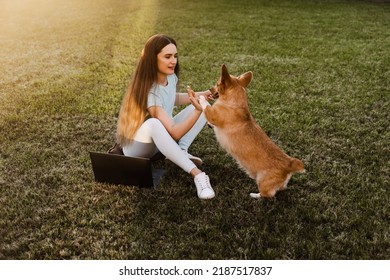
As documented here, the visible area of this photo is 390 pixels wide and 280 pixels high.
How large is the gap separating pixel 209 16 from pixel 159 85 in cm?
872

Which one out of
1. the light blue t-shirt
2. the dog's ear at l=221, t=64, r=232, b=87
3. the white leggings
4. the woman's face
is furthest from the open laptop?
the dog's ear at l=221, t=64, r=232, b=87

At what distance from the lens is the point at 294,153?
160 inches

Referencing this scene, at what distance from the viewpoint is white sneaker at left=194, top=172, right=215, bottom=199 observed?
128 inches

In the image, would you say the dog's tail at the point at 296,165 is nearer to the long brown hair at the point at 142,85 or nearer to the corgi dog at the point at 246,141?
the corgi dog at the point at 246,141

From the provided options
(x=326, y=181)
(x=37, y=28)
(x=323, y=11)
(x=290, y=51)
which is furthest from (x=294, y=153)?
(x=323, y=11)

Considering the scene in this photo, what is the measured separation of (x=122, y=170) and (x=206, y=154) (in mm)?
1040

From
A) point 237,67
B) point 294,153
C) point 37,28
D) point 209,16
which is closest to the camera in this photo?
point 294,153

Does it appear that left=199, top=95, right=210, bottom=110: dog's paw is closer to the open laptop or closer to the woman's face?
the woman's face

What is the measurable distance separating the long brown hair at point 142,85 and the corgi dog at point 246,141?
1.59 feet

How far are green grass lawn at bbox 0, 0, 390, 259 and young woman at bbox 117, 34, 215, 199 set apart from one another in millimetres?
269

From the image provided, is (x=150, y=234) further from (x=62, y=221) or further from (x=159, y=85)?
(x=159, y=85)

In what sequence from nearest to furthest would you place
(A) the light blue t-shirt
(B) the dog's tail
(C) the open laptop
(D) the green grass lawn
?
(D) the green grass lawn → (B) the dog's tail → (C) the open laptop → (A) the light blue t-shirt

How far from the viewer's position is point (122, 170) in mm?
3328
